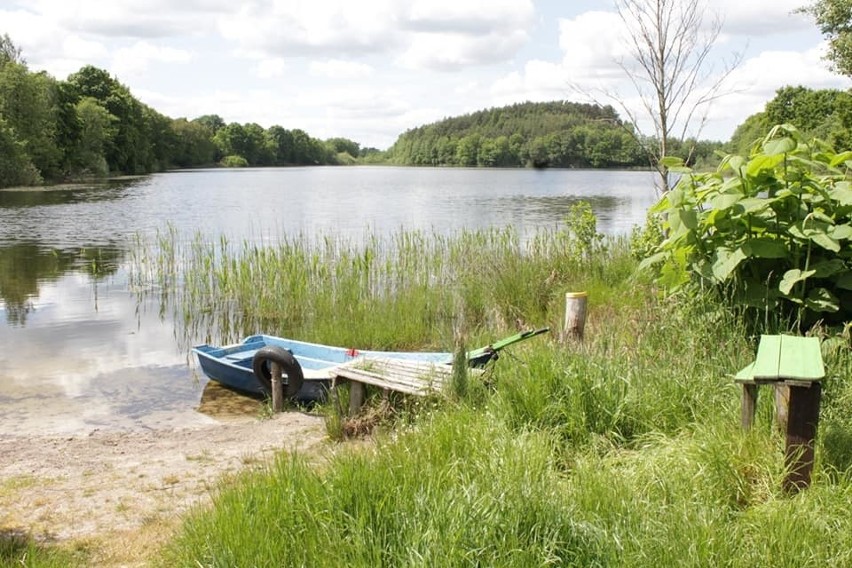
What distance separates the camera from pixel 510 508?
11.1ft

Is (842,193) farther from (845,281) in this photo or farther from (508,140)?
(508,140)

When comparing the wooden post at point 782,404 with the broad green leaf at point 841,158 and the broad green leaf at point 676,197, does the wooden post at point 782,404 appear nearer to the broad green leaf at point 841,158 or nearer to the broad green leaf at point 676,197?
the broad green leaf at point 676,197

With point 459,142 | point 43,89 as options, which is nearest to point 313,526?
point 43,89

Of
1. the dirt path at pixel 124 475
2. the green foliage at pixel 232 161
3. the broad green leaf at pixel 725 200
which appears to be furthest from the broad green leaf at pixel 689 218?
the green foliage at pixel 232 161

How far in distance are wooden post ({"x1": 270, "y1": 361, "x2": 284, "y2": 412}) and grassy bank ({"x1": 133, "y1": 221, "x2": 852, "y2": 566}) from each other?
2.50 metres

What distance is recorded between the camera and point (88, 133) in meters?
65.0

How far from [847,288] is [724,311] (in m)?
0.82

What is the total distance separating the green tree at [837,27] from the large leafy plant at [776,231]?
84.6ft

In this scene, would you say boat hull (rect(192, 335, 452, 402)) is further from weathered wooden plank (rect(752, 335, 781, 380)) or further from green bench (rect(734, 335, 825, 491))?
green bench (rect(734, 335, 825, 491))

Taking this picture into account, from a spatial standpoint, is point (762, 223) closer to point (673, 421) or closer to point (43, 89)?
point (673, 421)

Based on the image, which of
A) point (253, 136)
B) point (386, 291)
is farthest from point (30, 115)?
point (253, 136)

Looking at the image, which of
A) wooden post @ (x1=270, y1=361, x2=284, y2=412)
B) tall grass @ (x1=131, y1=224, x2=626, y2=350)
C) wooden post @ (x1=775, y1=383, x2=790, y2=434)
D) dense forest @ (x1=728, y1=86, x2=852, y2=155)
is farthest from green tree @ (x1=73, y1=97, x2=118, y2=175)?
wooden post @ (x1=775, y1=383, x2=790, y2=434)

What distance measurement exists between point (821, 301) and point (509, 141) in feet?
441

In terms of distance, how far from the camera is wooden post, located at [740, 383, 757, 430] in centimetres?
395
